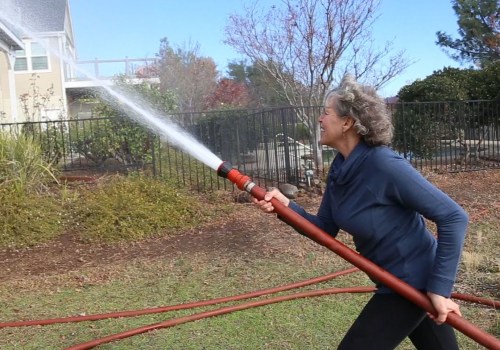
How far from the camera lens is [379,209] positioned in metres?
2.29

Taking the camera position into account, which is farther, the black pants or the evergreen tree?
the evergreen tree

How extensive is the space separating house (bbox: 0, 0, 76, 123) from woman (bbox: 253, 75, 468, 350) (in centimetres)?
424

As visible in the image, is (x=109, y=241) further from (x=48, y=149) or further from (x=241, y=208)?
(x=48, y=149)

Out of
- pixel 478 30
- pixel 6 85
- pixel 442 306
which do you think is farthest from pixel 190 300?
pixel 478 30

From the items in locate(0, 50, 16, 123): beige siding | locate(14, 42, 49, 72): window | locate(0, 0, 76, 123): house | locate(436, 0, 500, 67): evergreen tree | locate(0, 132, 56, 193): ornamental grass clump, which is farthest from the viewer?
locate(14, 42, 49, 72): window

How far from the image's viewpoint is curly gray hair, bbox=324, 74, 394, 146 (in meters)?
2.31

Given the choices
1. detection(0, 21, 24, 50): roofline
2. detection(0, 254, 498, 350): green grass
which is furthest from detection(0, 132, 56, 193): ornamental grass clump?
detection(0, 21, 24, 50): roofline

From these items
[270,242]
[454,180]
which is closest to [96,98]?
Result: [270,242]

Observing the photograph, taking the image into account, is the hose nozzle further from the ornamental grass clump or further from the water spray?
the ornamental grass clump

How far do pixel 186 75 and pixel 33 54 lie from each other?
7456 millimetres

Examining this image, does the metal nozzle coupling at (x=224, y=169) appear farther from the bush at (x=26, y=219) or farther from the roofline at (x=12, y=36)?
the roofline at (x=12, y=36)

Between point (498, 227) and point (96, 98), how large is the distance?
9063mm

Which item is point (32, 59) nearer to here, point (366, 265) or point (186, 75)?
point (186, 75)

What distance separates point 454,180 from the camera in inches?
475
